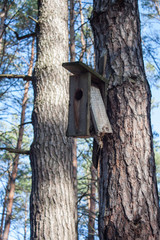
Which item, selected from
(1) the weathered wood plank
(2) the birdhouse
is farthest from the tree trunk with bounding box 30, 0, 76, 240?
(1) the weathered wood plank

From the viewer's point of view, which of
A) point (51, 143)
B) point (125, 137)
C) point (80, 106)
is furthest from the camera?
point (51, 143)

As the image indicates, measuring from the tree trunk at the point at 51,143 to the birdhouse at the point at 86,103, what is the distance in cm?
141

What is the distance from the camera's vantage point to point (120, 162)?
180 cm

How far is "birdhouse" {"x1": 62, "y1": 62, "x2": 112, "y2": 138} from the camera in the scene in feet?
6.13

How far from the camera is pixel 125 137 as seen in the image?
1.83m

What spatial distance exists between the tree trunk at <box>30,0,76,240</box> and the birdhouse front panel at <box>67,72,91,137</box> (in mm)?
1414

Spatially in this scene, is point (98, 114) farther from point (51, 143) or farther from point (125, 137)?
point (51, 143)

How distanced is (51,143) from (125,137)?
5.52ft

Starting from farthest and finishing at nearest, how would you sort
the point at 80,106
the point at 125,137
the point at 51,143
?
the point at 51,143, the point at 80,106, the point at 125,137

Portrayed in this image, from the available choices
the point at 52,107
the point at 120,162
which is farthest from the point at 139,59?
the point at 52,107

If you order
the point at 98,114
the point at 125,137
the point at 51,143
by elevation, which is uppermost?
the point at 51,143

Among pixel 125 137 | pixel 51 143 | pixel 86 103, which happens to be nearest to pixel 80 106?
pixel 86 103

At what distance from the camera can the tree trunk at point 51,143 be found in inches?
122

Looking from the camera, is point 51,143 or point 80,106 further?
point 51,143
